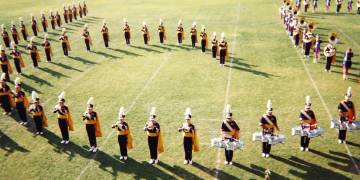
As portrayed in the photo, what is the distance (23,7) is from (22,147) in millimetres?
32698

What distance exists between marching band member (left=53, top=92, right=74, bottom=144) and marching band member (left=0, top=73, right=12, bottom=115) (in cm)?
367

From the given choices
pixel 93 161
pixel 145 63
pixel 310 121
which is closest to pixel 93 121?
pixel 93 161

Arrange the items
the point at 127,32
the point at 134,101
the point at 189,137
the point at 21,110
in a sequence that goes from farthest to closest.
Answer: the point at 127,32
the point at 134,101
the point at 21,110
the point at 189,137

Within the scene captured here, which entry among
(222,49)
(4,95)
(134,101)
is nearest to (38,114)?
(4,95)

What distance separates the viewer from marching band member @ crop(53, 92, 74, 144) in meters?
11.8

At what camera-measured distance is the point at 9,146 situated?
12.5 m

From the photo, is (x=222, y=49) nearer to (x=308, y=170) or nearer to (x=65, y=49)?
(x=65, y=49)

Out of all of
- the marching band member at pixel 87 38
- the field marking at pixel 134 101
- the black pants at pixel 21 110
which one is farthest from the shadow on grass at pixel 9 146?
the marching band member at pixel 87 38

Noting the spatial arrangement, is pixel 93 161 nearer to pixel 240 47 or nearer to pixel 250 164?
pixel 250 164

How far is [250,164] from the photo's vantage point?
10.7 m

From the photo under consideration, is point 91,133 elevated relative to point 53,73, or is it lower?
lower

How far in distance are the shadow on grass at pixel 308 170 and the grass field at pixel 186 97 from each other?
3 centimetres

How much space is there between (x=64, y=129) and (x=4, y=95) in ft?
12.9

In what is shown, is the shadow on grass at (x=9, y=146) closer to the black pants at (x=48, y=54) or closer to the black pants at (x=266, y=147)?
the black pants at (x=266, y=147)
